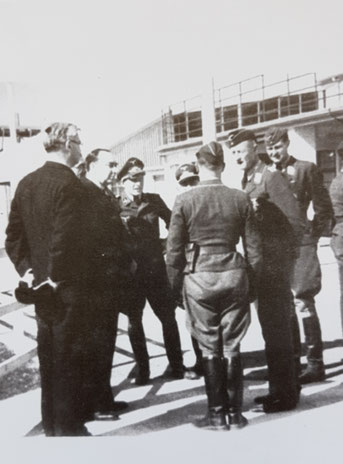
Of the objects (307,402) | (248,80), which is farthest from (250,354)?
(248,80)

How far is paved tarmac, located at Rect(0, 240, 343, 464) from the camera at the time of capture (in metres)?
2.49

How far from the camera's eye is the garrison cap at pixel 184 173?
3.68 m

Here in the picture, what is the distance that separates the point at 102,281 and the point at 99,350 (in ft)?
1.26

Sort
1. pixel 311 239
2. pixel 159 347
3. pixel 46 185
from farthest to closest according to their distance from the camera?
pixel 159 347, pixel 311 239, pixel 46 185

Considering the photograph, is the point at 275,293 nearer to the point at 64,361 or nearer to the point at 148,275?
the point at 148,275

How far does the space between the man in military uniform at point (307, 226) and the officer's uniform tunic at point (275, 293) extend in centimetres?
21

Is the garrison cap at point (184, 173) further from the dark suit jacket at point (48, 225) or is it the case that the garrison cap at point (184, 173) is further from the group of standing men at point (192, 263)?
the dark suit jacket at point (48, 225)

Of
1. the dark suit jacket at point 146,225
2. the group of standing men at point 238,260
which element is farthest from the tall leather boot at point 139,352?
the group of standing men at point 238,260

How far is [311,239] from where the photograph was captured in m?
3.48

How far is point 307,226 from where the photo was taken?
11.3 ft

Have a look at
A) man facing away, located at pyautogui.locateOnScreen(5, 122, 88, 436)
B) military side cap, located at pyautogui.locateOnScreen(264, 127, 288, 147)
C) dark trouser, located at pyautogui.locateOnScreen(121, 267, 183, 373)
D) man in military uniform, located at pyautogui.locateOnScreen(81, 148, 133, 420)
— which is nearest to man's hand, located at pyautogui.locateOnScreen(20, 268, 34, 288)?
man facing away, located at pyautogui.locateOnScreen(5, 122, 88, 436)

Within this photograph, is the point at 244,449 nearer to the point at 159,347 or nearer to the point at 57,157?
the point at 57,157

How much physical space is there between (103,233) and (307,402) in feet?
4.43

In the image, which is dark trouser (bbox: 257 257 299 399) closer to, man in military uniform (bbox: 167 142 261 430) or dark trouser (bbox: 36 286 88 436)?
man in military uniform (bbox: 167 142 261 430)
